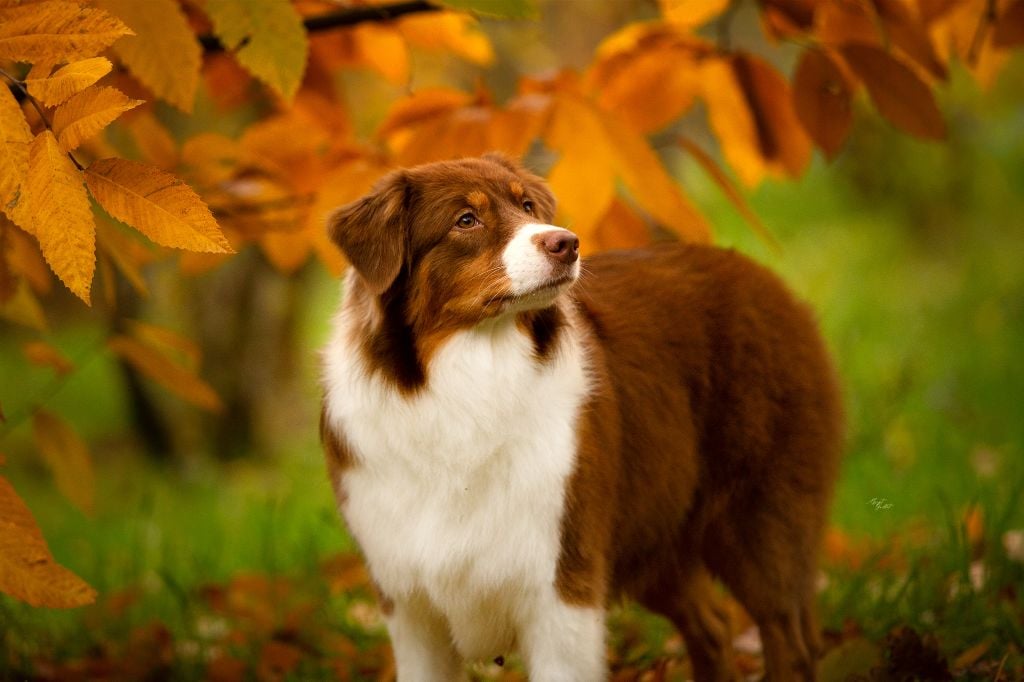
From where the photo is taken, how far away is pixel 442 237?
2807mm

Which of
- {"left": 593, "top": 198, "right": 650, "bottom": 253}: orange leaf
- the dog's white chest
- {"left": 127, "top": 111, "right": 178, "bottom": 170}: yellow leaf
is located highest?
{"left": 127, "top": 111, "right": 178, "bottom": 170}: yellow leaf

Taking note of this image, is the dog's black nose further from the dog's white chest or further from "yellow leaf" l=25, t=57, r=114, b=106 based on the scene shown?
"yellow leaf" l=25, t=57, r=114, b=106

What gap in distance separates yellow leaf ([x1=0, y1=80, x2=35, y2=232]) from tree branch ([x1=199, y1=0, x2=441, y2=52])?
134 centimetres

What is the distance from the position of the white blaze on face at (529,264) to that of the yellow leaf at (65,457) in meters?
1.40

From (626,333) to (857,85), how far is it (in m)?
1.01

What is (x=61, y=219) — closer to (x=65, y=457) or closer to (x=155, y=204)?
(x=155, y=204)

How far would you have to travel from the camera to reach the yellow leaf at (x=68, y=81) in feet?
6.31

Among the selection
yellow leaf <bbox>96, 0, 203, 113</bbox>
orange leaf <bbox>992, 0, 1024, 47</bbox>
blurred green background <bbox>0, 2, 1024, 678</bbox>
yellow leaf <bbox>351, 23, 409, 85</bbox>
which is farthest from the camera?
blurred green background <bbox>0, 2, 1024, 678</bbox>

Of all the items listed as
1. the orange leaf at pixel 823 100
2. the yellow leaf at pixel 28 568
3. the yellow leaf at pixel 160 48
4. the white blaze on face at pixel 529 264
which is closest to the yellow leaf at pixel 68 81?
the yellow leaf at pixel 160 48

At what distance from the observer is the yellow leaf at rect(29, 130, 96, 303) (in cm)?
186

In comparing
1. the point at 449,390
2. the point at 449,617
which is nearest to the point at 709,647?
the point at 449,617

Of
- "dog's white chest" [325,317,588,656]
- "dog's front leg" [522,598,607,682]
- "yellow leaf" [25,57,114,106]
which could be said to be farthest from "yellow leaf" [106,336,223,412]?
"yellow leaf" [25,57,114,106]

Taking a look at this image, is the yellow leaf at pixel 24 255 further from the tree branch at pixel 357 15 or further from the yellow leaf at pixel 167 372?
the tree branch at pixel 357 15

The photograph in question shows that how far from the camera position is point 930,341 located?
753cm
